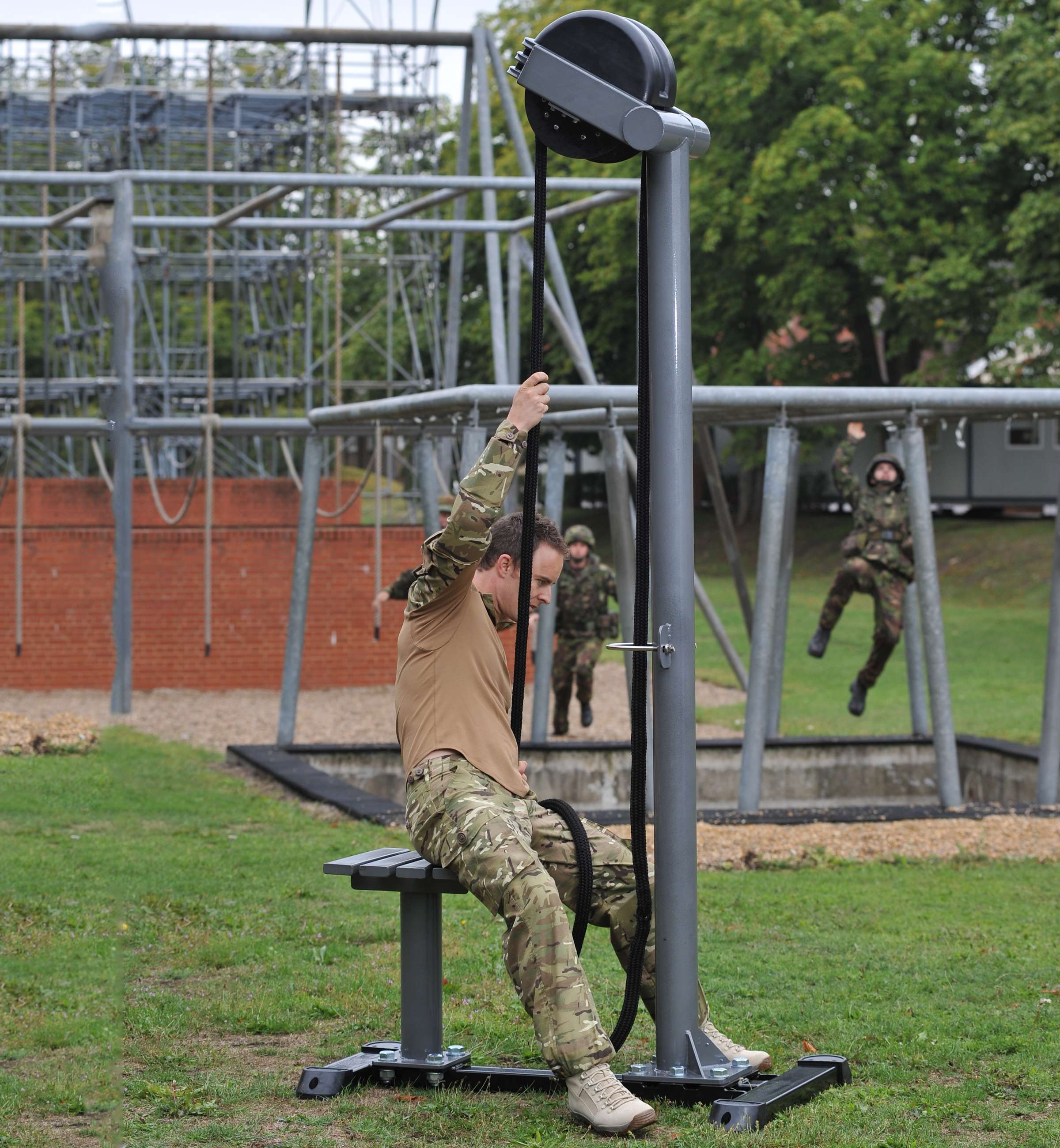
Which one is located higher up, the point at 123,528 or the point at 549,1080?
the point at 123,528

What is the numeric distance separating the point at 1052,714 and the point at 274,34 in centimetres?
1027

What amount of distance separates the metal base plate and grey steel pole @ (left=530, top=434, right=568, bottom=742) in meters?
7.84

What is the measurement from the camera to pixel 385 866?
15.1 ft

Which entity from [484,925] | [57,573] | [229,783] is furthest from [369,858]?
[57,573]

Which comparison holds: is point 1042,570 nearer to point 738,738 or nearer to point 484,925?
point 738,738

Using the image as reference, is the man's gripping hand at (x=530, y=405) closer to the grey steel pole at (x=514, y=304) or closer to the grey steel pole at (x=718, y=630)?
the grey steel pole at (x=718, y=630)

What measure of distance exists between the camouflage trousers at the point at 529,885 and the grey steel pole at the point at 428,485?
6.67 meters

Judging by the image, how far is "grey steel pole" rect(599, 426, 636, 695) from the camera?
34.9 ft

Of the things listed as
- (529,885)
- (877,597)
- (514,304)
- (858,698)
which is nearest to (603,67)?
(529,885)

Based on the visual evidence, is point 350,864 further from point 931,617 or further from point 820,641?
point 820,641

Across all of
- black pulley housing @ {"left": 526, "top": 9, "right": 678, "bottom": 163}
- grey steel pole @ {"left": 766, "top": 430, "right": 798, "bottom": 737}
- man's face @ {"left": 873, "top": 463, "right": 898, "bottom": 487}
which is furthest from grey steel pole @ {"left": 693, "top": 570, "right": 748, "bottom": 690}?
black pulley housing @ {"left": 526, "top": 9, "right": 678, "bottom": 163}

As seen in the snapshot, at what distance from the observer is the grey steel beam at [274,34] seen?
1627 centimetres

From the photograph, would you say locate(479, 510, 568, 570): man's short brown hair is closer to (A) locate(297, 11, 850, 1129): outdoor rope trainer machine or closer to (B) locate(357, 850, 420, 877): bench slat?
(A) locate(297, 11, 850, 1129): outdoor rope trainer machine

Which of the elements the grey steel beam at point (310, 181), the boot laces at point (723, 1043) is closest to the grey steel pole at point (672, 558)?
the boot laces at point (723, 1043)
